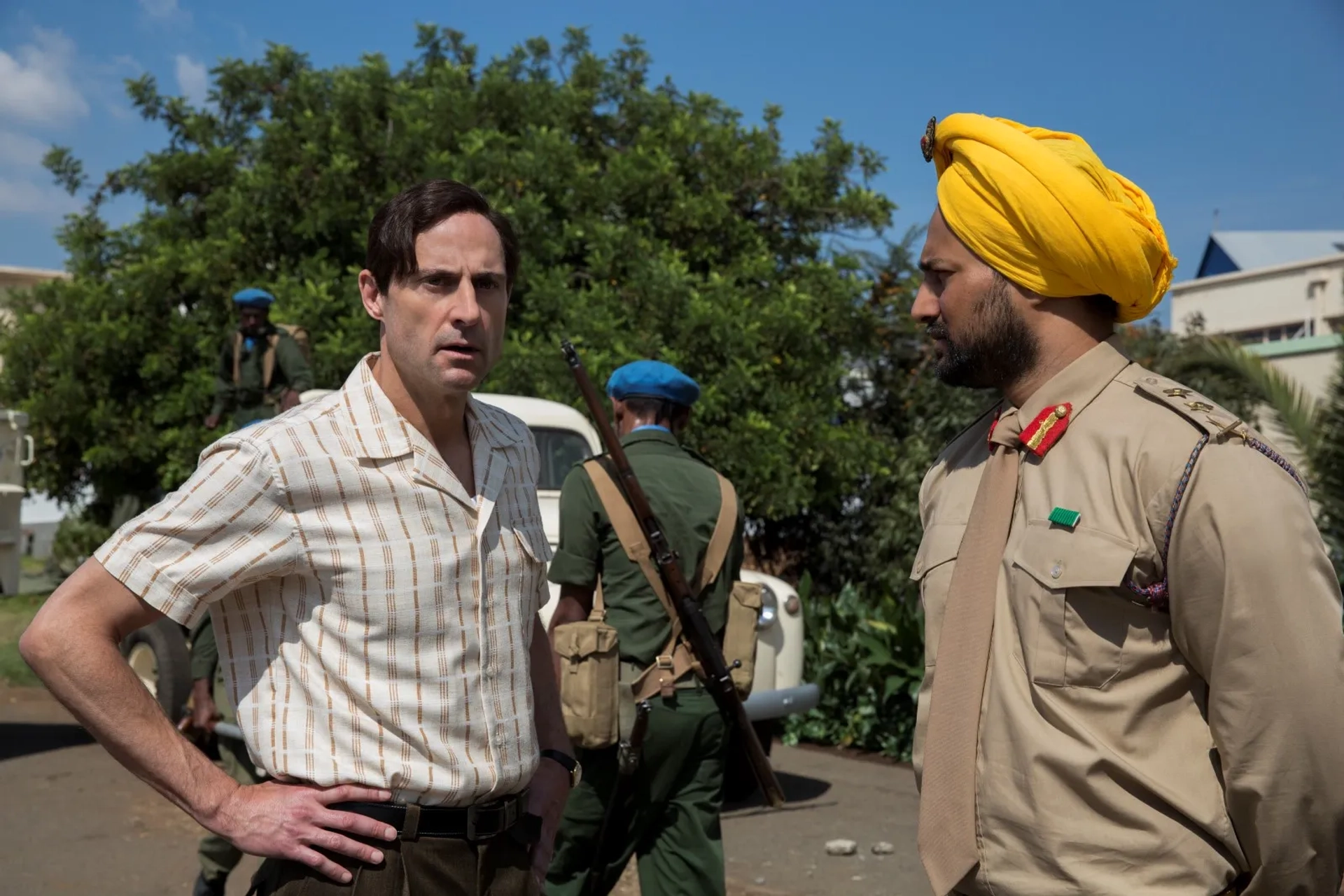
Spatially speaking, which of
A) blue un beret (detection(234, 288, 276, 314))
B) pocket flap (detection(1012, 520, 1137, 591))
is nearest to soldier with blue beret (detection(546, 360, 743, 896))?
pocket flap (detection(1012, 520, 1137, 591))

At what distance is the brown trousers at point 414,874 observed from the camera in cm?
244

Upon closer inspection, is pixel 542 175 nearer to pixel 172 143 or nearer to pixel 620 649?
pixel 172 143

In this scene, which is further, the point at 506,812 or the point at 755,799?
the point at 755,799

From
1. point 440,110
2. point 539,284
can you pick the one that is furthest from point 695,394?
point 440,110

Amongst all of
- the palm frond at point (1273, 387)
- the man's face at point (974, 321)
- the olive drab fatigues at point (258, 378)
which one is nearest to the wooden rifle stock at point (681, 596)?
the man's face at point (974, 321)

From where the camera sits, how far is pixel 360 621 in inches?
96.7

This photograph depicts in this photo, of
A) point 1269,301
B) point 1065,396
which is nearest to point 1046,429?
point 1065,396

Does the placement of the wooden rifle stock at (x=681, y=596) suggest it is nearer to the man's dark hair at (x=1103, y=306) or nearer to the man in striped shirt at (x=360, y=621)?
the man in striped shirt at (x=360, y=621)

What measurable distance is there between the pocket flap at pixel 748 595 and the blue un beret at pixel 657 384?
72 centimetres

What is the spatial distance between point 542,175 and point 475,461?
31.9ft

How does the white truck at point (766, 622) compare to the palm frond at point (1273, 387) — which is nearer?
the white truck at point (766, 622)

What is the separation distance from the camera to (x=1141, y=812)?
2121 millimetres

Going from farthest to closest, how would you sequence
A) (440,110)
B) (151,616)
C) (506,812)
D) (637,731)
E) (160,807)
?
(440,110)
(160,807)
(637,731)
(506,812)
(151,616)

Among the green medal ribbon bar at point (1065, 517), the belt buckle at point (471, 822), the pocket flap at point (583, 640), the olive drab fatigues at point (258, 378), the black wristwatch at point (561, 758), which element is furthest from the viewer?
the olive drab fatigues at point (258, 378)
